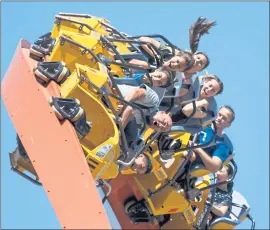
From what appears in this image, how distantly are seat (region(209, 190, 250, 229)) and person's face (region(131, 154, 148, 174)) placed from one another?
254 cm

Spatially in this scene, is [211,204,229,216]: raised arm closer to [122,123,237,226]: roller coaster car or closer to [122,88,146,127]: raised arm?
[122,123,237,226]: roller coaster car

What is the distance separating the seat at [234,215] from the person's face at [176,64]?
356cm

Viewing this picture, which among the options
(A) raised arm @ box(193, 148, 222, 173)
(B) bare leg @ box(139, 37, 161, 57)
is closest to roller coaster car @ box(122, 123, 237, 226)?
(A) raised arm @ box(193, 148, 222, 173)

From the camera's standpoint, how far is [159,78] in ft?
40.2

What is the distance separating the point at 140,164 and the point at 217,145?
1.29m

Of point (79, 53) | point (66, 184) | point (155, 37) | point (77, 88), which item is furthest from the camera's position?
point (155, 37)

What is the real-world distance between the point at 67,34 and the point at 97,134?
55.7 inches

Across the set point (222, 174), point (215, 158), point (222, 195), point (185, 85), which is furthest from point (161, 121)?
point (222, 195)

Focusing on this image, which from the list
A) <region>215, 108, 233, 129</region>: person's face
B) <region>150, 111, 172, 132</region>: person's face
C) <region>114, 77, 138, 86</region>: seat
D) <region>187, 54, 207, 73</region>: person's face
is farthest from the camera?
<region>215, 108, 233, 129</region>: person's face

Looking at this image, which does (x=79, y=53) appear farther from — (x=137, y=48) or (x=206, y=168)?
(x=206, y=168)

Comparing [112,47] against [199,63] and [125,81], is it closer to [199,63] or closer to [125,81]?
[125,81]

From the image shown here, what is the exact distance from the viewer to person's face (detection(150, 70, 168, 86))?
12242mm

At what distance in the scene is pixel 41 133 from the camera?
11602 mm

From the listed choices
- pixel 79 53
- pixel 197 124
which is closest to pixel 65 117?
pixel 79 53
